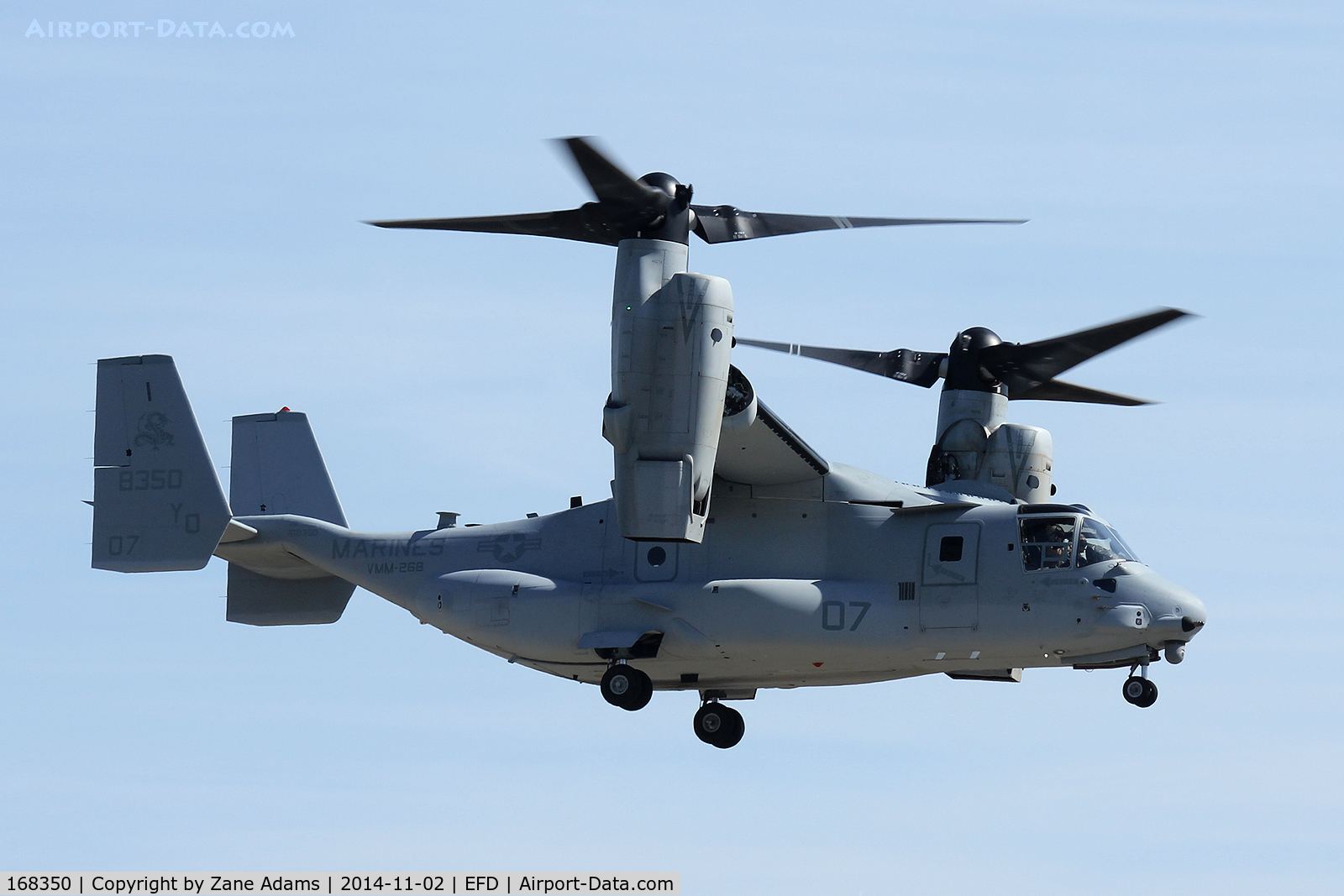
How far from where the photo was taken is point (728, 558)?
2197cm

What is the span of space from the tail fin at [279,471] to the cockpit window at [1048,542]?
9251 mm

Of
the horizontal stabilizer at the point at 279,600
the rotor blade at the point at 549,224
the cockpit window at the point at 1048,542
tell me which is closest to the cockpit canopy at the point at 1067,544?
the cockpit window at the point at 1048,542

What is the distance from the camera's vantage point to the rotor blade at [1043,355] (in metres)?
24.1

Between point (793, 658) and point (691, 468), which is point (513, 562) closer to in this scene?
point (793, 658)

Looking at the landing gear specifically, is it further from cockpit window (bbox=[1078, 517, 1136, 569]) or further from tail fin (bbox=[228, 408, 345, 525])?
tail fin (bbox=[228, 408, 345, 525])

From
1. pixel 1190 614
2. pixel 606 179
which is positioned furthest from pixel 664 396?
pixel 1190 614

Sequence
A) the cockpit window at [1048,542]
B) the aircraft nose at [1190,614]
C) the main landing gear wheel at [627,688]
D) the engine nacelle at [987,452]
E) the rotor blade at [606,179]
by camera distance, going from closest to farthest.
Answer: the rotor blade at [606,179]
the aircraft nose at [1190,614]
the cockpit window at [1048,542]
the main landing gear wheel at [627,688]
the engine nacelle at [987,452]

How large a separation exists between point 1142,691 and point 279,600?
37.1 feet

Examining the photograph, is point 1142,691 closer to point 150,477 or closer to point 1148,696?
point 1148,696

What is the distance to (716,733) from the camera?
23938 mm

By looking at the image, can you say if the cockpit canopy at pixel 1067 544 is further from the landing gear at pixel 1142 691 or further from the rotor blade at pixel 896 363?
the rotor blade at pixel 896 363

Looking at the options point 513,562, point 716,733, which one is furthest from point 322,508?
point 716,733

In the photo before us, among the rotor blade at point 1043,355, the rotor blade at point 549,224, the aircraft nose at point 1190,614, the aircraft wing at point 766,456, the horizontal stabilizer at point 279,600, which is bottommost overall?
the aircraft nose at point 1190,614

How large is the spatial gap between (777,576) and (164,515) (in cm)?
767
